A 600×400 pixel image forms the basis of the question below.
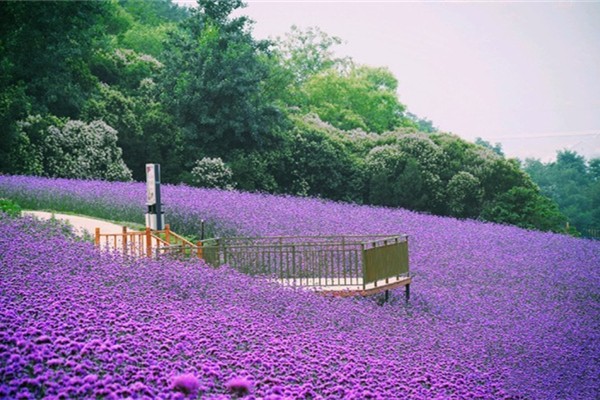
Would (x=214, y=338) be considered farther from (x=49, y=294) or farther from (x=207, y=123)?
(x=207, y=123)

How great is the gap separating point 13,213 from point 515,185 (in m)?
21.1

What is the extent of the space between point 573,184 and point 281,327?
50.5m

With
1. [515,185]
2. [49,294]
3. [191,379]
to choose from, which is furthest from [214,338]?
[515,185]

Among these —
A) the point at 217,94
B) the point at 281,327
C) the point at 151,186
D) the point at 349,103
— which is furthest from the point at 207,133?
the point at 281,327

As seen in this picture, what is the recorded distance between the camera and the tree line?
26.1 meters

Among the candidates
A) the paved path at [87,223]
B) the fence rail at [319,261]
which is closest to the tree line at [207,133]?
the paved path at [87,223]

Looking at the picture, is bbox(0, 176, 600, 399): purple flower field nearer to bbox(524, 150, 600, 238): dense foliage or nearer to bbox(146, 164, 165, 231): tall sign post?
bbox(146, 164, 165, 231): tall sign post

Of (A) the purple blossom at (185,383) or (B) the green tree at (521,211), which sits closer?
(A) the purple blossom at (185,383)

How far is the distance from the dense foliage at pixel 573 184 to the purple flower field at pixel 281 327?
30736 mm

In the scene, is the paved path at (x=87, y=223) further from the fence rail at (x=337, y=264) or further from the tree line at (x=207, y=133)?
the tree line at (x=207, y=133)

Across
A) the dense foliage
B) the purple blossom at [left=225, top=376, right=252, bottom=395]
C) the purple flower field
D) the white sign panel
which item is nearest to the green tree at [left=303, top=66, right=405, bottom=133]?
the dense foliage

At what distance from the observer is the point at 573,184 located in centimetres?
5444

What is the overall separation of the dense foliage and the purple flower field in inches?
1210

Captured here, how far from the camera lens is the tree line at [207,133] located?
2609cm
